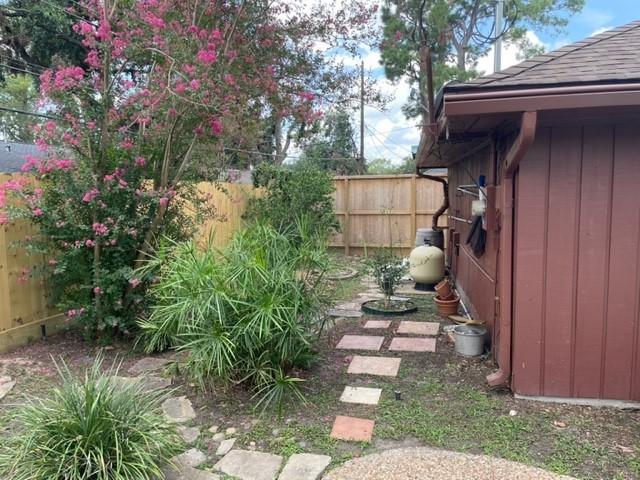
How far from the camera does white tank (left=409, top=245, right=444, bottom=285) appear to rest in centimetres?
693

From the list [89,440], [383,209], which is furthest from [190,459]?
[383,209]

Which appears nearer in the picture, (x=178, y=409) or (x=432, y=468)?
(x=432, y=468)

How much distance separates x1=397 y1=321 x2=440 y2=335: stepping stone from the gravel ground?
7.91ft

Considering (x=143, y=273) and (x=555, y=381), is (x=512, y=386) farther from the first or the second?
(x=143, y=273)

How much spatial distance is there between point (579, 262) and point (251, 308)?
219 centimetres

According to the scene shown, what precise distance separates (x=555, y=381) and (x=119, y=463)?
8.85 ft

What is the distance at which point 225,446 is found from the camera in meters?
2.62

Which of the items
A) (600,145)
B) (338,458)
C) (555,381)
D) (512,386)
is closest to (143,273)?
(338,458)

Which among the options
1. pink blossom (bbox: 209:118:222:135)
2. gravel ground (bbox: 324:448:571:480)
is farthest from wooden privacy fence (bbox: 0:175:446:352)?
gravel ground (bbox: 324:448:571:480)

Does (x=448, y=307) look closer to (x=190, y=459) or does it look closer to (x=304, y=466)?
(x=304, y=466)

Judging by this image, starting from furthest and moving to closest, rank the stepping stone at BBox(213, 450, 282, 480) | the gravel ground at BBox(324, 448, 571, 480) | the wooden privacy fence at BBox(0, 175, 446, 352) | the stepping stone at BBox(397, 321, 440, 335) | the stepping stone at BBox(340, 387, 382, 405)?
the wooden privacy fence at BBox(0, 175, 446, 352) → the stepping stone at BBox(397, 321, 440, 335) → the stepping stone at BBox(340, 387, 382, 405) → the stepping stone at BBox(213, 450, 282, 480) → the gravel ground at BBox(324, 448, 571, 480)

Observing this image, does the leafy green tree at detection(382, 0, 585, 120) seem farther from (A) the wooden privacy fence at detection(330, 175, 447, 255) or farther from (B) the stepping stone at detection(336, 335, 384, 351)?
(B) the stepping stone at detection(336, 335, 384, 351)

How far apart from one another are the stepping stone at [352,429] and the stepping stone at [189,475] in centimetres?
73

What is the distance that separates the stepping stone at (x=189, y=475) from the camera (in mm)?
2307
